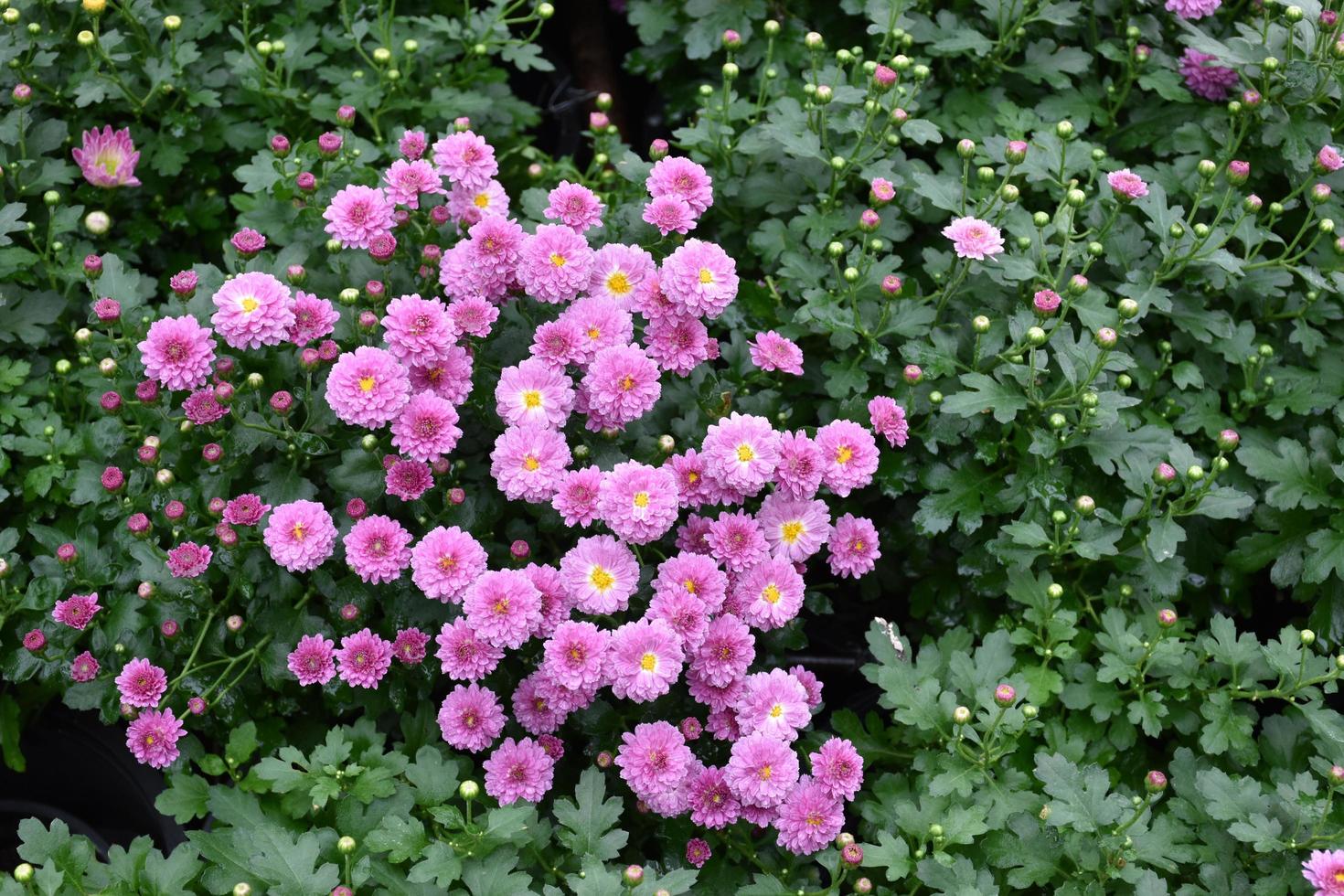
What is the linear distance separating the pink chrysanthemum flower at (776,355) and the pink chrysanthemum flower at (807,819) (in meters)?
0.81

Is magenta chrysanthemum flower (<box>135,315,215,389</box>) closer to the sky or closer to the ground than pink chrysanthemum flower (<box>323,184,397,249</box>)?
closer to the ground

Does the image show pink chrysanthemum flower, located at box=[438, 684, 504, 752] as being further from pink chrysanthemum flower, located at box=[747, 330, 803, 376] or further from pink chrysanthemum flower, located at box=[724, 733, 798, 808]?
pink chrysanthemum flower, located at box=[747, 330, 803, 376]

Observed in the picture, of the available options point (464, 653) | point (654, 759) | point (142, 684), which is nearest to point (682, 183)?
point (464, 653)

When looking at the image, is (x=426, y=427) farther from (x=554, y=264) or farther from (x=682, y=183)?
(x=682, y=183)

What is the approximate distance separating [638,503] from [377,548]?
472 mm

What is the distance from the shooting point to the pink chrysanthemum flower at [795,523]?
2.32 m

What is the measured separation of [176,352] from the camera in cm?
225

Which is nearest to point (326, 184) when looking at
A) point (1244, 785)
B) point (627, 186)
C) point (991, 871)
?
point (627, 186)

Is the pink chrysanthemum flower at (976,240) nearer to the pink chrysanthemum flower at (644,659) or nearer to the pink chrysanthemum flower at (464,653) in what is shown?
the pink chrysanthemum flower at (644,659)

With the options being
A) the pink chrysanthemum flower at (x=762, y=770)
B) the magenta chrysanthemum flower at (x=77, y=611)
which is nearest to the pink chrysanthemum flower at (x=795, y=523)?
the pink chrysanthemum flower at (x=762, y=770)

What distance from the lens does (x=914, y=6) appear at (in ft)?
10.5

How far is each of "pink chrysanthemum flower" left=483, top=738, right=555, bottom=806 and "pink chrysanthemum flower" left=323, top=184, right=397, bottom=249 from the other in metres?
0.99

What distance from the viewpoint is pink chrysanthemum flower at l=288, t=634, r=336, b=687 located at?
2.26 m

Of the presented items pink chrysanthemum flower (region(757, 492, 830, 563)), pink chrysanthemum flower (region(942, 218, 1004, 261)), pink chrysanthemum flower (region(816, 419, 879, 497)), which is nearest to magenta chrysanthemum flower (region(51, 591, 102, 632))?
pink chrysanthemum flower (region(757, 492, 830, 563))
